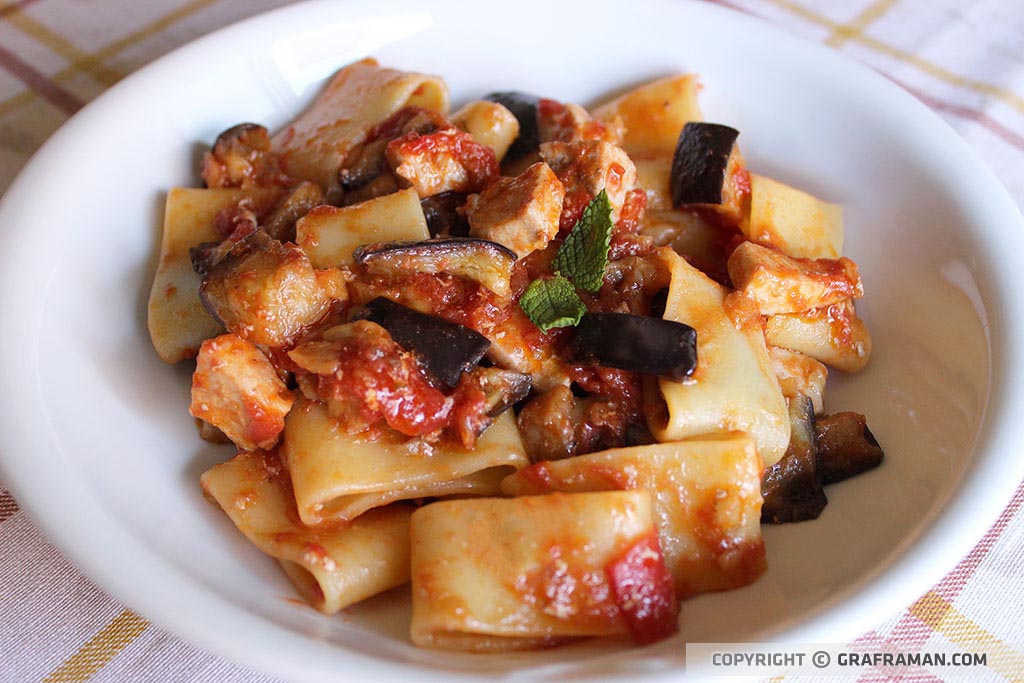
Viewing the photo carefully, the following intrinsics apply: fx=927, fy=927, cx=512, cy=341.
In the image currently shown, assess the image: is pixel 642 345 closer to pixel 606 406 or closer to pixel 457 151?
pixel 606 406

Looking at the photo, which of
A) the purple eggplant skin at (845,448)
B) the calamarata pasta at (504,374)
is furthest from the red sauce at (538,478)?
the purple eggplant skin at (845,448)

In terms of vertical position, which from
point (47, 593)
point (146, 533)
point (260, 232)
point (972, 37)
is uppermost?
point (260, 232)

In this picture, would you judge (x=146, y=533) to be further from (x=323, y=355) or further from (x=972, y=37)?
(x=972, y=37)

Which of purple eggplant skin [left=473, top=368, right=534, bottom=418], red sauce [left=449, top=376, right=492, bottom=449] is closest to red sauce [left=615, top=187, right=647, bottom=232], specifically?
purple eggplant skin [left=473, top=368, right=534, bottom=418]

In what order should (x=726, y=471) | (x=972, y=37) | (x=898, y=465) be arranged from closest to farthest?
(x=726, y=471) < (x=898, y=465) < (x=972, y=37)

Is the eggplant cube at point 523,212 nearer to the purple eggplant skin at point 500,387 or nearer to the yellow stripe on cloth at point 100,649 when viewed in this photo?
the purple eggplant skin at point 500,387

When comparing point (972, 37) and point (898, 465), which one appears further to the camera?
point (972, 37)

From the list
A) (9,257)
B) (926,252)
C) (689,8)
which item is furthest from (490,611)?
(689,8)

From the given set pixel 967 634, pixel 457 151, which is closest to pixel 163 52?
pixel 457 151
